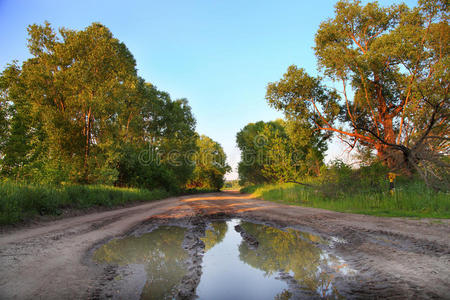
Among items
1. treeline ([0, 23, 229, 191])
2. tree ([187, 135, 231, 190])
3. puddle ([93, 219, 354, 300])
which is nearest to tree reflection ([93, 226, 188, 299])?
puddle ([93, 219, 354, 300])

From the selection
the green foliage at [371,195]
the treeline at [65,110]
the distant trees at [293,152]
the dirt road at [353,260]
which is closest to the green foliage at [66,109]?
the treeline at [65,110]

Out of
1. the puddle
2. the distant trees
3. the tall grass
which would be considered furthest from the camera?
the distant trees

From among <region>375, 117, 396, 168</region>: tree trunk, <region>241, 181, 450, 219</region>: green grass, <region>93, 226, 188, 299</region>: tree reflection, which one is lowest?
<region>93, 226, 188, 299</region>: tree reflection

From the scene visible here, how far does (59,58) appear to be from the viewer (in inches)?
666

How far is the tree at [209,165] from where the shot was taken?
195ft

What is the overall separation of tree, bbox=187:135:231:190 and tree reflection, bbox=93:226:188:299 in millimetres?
51910

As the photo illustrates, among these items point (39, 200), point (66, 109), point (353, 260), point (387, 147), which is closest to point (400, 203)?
point (387, 147)

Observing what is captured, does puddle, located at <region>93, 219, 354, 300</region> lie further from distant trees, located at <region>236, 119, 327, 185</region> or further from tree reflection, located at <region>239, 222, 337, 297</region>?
distant trees, located at <region>236, 119, 327, 185</region>

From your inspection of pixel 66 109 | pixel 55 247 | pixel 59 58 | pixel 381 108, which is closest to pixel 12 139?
pixel 66 109

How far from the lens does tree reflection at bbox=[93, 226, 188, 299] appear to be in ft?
8.34

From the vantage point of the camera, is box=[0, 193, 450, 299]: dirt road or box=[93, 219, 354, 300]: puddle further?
box=[93, 219, 354, 300]: puddle

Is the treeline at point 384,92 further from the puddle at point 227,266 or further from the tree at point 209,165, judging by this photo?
the tree at point 209,165

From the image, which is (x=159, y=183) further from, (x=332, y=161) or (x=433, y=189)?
(x=433, y=189)

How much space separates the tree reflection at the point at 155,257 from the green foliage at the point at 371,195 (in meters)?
6.61
